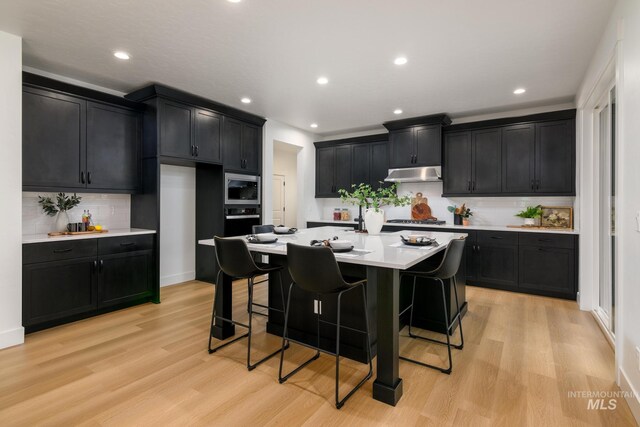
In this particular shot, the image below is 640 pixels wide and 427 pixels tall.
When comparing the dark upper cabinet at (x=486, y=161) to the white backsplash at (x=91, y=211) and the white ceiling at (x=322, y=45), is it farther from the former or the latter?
the white backsplash at (x=91, y=211)

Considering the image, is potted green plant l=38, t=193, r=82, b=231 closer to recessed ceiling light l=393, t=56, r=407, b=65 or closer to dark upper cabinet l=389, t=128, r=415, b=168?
recessed ceiling light l=393, t=56, r=407, b=65

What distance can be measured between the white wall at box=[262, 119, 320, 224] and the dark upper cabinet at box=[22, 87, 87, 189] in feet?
8.39

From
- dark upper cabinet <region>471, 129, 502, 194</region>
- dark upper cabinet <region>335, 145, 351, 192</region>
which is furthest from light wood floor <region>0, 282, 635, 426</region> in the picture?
dark upper cabinet <region>335, 145, 351, 192</region>

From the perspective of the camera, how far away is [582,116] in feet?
12.4

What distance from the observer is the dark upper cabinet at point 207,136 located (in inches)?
173

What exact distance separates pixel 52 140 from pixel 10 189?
2.52 ft

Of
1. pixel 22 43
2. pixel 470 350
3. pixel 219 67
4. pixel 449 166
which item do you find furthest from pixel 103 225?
pixel 449 166

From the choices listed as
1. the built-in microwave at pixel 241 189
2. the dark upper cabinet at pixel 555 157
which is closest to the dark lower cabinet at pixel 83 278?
the built-in microwave at pixel 241 189

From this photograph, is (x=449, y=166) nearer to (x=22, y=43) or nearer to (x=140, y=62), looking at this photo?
(x=140, y=62)

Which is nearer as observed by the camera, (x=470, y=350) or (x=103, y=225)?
(x=470, y=350)

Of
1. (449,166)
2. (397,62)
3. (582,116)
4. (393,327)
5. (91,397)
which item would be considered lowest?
(91,397)

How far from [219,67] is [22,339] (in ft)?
10.1

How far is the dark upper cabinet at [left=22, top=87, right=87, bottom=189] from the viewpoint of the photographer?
10.4 feet

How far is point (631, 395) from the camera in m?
1.96
